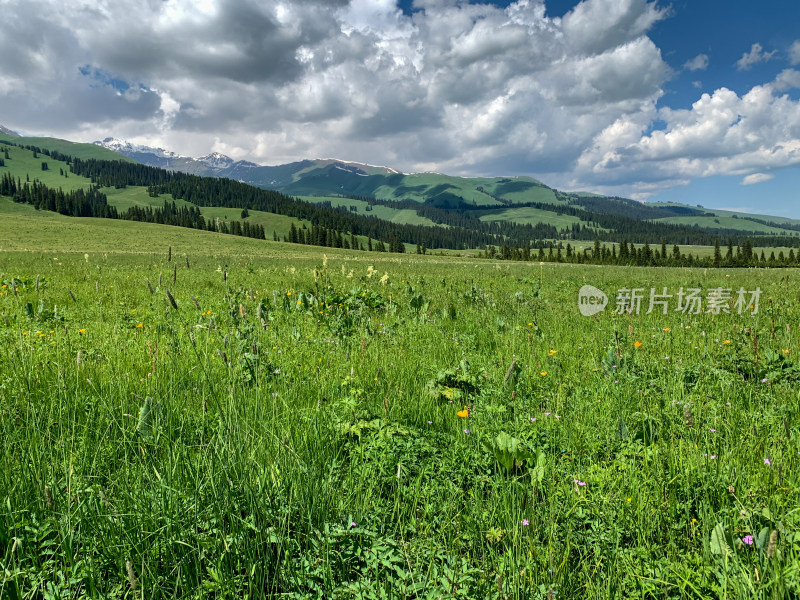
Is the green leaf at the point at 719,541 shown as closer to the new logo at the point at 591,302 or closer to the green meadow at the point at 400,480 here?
the green meadow at the point at 400,480

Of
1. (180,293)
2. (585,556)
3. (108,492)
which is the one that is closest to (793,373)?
(585,556)

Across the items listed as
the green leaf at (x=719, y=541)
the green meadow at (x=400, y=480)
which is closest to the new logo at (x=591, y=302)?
the green meadow at (x=400, y=480)

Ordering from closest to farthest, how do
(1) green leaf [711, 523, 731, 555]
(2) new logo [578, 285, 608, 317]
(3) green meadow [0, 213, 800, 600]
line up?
1. (3) green meadow [0, 213, 800, 600]
2. (1) green leaf [711, 523, 731, 555]
3. (2) new logo [578, 285, 608, 317]

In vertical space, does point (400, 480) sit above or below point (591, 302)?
below

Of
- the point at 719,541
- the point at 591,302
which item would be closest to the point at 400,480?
the point at 719,541

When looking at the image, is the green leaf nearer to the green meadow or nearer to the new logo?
the green meadow

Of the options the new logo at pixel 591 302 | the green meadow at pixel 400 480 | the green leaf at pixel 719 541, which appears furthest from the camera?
the new logo at pixel 591 302

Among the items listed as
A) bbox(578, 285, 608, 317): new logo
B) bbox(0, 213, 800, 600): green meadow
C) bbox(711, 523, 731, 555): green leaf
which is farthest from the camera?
bbox(578, 285, 608, 317): new logo

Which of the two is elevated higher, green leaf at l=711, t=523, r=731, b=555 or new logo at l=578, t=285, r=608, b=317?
new logo at l=578, t=285, r=608, b=317

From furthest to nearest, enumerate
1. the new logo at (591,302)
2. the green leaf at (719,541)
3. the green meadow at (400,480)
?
1. the new logo at (591,302)
2. the green leaf at (719,541)
3. the green meadow at (400,480)

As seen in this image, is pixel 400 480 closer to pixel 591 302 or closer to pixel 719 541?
pixel 719 541

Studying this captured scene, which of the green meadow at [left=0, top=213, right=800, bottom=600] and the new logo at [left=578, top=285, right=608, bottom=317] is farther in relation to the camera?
the new logo at [left=578, top=285, right=608, bottom=317]

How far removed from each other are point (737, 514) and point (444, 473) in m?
1.64

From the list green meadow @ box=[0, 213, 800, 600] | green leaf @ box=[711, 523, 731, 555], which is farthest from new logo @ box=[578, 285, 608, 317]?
green leaf @ box=[711, 523, 731, 555]
